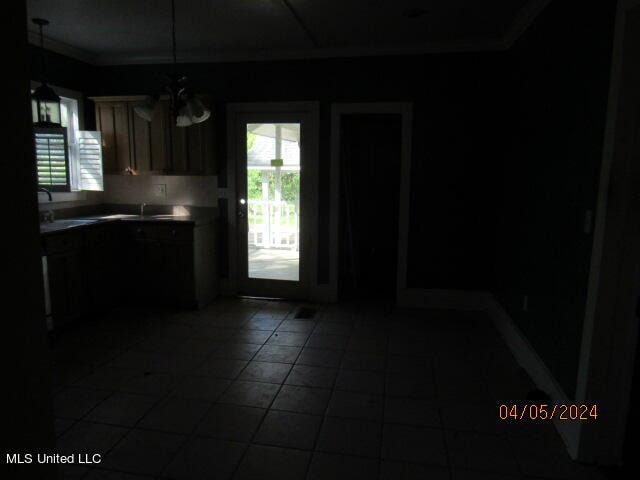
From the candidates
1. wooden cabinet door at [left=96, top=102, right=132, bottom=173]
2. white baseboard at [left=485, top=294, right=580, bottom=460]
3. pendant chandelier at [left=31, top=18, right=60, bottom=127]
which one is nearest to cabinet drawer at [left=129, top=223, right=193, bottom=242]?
wooden cabinet door at [left=96, top=102, right=132, bottom=173]

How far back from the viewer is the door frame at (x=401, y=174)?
4.49 meters

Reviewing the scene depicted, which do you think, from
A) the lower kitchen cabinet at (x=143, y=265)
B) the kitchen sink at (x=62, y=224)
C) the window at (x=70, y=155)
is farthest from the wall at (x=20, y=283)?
the window at (x=70, y=155)

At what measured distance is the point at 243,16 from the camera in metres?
3.66

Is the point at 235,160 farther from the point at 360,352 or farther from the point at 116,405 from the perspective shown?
the point at 116,405

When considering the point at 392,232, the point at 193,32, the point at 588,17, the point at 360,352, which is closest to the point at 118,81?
the point at 193,32

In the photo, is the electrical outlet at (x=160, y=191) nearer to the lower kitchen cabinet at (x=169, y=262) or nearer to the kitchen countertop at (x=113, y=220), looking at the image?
the kitchen countertop at (x=113, y=220)

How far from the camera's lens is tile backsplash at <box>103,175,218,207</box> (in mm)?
4938

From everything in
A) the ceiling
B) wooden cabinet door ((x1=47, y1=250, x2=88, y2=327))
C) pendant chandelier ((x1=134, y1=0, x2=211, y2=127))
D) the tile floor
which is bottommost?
the tile floor

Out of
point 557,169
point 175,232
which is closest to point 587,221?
point 557,169

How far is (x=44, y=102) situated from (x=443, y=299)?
14.2 ft

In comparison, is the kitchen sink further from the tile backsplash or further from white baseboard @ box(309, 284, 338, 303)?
white baseboard @ box(309, 284, 338, 303)

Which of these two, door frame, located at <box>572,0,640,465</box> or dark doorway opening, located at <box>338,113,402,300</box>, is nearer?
door frame, located at <box>572,0,640,465</box>

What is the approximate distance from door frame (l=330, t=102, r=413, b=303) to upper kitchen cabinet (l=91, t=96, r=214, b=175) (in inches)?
53.2

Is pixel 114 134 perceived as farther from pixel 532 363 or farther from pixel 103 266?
pixel 532 363
